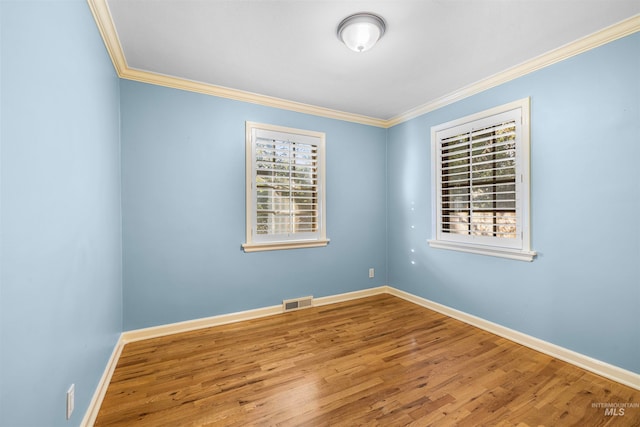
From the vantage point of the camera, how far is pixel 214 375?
215 centimetres

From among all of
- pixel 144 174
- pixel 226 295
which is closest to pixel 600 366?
pixel 226 295

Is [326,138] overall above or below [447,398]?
above

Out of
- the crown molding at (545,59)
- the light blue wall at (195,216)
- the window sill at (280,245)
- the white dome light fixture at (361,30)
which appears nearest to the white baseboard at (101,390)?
the light blue wall at (195,216)

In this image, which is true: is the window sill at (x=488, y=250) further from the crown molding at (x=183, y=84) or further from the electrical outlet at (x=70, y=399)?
the electrical outlet at (x=70, y=399)

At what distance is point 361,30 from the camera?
2014 mm

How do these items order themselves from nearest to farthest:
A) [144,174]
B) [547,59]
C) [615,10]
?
[615,10]
[547,59]
[144,174]

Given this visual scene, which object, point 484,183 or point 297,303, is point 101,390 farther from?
point 484,183

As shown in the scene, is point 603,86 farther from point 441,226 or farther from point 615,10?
point 441,226

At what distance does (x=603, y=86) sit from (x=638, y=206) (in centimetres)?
96

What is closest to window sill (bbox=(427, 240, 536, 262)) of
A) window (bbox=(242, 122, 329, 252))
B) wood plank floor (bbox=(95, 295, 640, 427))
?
wood plank floor (bbox=(95, 295, 640, 427))

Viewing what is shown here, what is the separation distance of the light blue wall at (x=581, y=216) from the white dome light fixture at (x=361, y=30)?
1621 mm

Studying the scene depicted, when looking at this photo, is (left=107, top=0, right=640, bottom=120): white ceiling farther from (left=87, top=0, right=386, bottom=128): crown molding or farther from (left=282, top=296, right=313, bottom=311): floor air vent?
(left=282, top=296, right=313, bottom=311): floor air vent

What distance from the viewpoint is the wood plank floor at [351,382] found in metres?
1.71

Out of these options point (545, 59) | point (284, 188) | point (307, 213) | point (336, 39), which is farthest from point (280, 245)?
point (545, 59)
